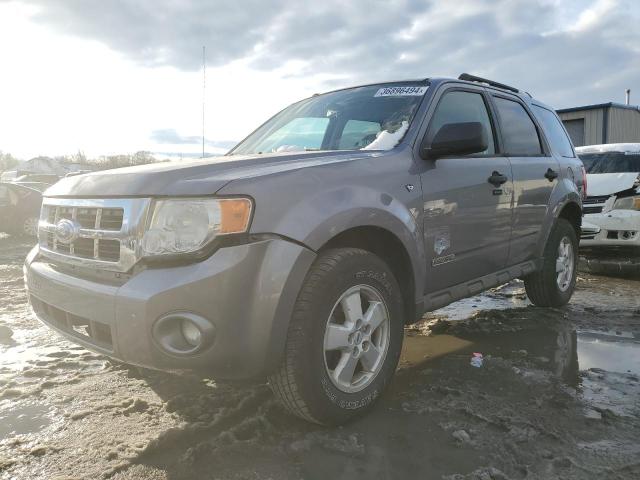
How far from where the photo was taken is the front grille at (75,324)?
2.22 meters

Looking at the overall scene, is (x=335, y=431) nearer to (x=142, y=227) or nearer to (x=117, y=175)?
(x=142, y=227)

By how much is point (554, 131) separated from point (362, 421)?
11.6ft

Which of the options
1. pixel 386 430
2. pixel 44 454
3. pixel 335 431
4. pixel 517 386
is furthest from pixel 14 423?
pixel 517 386

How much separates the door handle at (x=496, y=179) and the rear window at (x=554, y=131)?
1.29 m

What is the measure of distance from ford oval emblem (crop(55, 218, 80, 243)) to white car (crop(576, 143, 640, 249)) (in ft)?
18.6

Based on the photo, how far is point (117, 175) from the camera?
237cm

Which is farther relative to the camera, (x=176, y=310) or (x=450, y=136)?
(x=450, y=136)

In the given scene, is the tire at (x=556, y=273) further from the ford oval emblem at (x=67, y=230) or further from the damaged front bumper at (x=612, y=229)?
the ford oval emblem at (x=67, y=230)

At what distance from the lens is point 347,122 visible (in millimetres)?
3402

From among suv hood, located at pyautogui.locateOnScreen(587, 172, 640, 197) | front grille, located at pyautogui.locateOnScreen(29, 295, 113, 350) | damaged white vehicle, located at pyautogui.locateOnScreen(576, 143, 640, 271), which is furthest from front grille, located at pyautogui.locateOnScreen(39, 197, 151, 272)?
suv hood, located at pyautogui.locateOnScreen(587, 172, 640, 197)

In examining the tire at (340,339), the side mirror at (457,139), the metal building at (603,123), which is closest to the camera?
the tire at (340,339)

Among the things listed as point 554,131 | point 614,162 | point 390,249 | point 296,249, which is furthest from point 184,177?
point 614,162

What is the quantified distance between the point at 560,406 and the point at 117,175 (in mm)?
2487

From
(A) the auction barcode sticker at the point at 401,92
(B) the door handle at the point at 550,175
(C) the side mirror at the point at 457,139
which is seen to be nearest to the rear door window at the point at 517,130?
(B) the door handle at the point at 550,175
